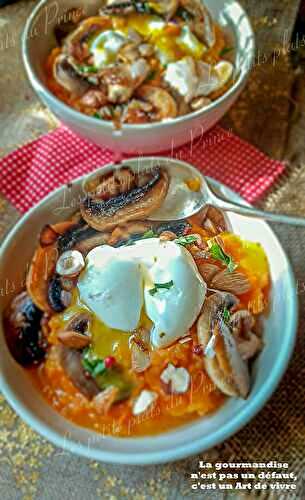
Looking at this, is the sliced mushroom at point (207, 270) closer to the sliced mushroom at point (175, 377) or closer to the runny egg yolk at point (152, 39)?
the sliced mushroom at point (175, 377)

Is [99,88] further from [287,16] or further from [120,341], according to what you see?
[120,341]

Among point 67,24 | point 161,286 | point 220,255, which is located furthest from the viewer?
point 67,24

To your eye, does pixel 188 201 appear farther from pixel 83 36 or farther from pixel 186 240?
pixel 83 36

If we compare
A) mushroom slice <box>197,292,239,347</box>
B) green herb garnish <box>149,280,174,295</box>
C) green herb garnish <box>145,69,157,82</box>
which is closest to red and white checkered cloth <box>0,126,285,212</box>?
green herb garnish <box>145,69,157,82</box>

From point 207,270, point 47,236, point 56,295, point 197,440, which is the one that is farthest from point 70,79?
point 197,440

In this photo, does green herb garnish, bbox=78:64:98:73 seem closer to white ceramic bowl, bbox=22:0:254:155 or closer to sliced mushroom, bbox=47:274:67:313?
white ceramic bowl, bbox=22:0:254:155

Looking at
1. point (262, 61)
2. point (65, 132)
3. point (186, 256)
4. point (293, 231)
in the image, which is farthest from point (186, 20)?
point (186, 256)

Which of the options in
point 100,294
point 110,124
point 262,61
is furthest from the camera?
point 262,61
